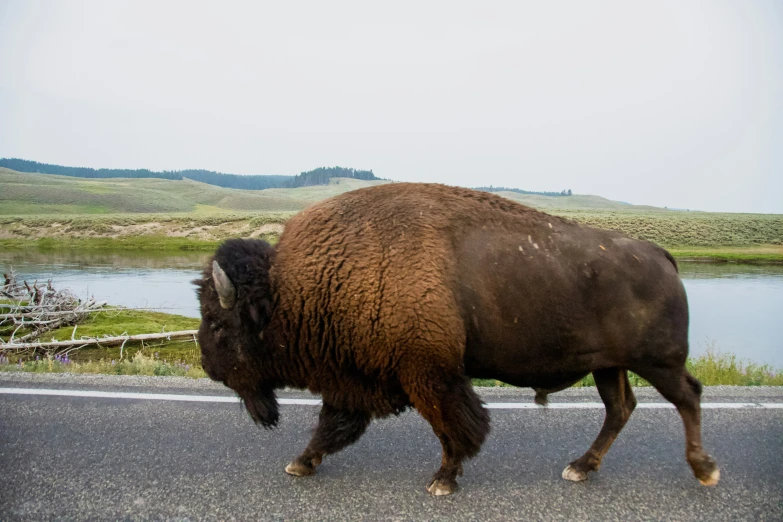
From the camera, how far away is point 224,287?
3.62 meters

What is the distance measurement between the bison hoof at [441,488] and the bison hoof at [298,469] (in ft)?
2.64

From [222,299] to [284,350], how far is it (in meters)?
0.53

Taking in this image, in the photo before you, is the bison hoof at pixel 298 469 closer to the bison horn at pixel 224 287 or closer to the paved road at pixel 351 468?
the paved road at pixel 351 468

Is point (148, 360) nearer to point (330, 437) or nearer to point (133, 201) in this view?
point (330, 437)

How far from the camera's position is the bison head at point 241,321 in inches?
148

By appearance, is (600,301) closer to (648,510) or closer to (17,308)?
(648,510)

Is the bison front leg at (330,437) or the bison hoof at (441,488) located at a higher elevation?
the bison front leg at (330,437)

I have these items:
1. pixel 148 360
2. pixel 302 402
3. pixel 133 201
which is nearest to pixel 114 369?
pixel 148 360

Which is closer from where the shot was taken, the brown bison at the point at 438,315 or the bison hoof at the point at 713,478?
the brown bison at the point at 438,315

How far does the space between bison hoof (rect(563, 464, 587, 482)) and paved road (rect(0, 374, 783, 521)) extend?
0.05 metres

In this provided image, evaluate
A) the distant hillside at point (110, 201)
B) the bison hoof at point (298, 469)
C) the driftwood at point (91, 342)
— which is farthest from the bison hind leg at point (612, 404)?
the distant hillside at point (110, 201)

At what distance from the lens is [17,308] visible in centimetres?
1391

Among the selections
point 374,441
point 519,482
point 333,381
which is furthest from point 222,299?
point 519,482

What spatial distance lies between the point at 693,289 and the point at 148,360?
76.7ft
